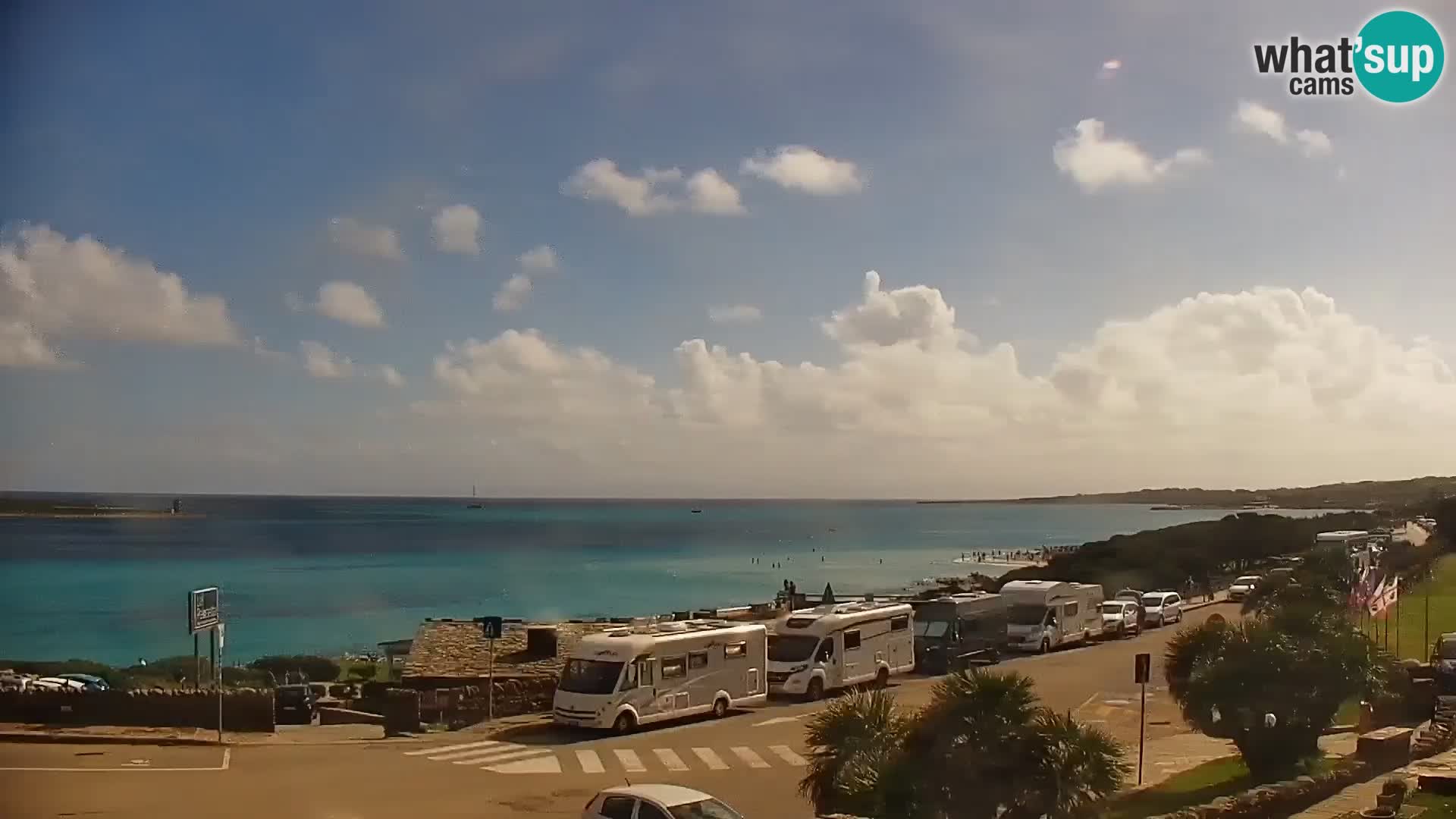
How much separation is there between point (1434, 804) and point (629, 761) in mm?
7756

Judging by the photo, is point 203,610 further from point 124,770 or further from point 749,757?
point 749,757

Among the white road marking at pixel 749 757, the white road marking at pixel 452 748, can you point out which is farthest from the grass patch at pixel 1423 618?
the white road marking at pixel 452 748

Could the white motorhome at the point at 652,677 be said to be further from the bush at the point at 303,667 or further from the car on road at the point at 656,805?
the bush at the point at 303,667

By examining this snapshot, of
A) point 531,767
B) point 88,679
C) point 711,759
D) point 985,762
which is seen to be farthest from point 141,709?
point 985,762

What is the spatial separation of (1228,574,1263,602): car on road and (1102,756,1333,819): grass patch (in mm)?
6624

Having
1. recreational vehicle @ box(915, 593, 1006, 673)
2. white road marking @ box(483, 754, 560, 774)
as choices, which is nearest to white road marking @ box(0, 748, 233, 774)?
white road marking @ box(483, 754, 560, 774)

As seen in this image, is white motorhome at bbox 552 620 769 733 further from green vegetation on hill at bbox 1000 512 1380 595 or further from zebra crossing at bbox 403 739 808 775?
green vegetation on hill at bbox 1000 512 1380 595

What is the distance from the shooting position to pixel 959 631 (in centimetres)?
1912

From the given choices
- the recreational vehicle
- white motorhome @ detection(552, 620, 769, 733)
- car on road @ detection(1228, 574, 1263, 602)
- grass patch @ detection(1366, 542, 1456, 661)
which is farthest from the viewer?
the recreational vehicle

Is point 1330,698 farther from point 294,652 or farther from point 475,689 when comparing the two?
point 294,652

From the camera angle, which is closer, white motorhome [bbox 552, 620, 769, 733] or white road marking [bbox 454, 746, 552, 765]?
white road marking [bbox 454, 746, 552, 765]

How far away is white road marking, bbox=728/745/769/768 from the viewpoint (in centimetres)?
1223

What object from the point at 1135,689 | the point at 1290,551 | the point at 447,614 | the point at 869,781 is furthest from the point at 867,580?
the point at 869,781

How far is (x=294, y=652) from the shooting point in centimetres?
3859
